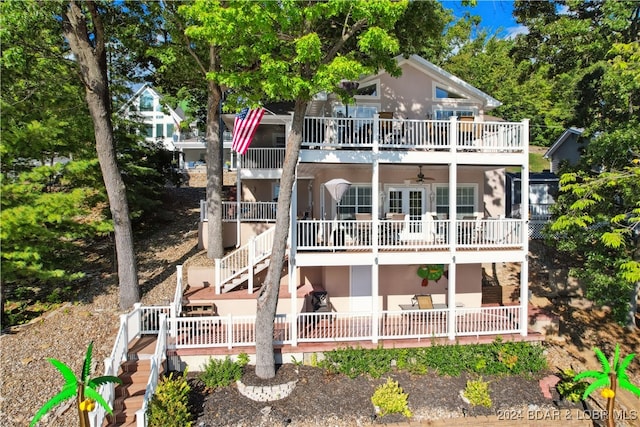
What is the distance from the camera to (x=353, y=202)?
45.6 feet

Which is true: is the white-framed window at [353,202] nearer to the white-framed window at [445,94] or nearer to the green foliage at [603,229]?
the white-framed window at [445,94]

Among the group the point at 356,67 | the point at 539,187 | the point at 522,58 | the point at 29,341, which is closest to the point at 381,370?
the point at 356,67

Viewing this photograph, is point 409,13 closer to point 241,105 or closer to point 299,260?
point 241,105

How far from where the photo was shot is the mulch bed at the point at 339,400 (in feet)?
29.1

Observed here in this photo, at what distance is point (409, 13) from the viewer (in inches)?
460

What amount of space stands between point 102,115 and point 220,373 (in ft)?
28.7

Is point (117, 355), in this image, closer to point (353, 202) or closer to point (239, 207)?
point (239, 207)

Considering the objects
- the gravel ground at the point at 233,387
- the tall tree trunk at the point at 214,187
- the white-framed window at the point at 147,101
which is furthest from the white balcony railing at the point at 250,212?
the white-framed window at the point at 147,101

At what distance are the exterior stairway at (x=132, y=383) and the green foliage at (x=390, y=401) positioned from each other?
18.1ft

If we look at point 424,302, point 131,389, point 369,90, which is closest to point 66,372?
point 131,389

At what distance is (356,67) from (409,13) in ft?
14.2

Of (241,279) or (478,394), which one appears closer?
(478,394)

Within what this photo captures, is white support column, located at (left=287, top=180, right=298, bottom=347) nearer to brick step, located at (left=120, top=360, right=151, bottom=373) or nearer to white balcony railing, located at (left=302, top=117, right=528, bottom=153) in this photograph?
white balcony railing, located at (left=302, top=117, right=528, bottom=153)

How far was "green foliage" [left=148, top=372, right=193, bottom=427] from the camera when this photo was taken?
793cm
